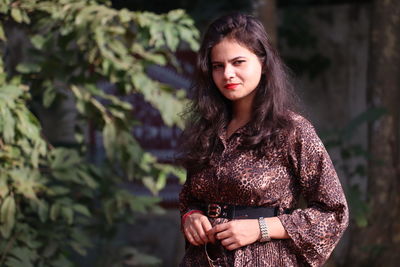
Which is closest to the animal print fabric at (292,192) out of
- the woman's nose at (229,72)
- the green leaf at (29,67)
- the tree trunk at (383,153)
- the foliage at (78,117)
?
the woman's nose at (229,72)

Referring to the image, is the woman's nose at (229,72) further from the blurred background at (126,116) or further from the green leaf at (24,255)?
the green leaf at (24,255)

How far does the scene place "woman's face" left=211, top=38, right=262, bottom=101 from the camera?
2486mm

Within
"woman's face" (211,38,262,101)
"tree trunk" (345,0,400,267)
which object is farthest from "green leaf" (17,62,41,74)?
"tree trunk" (345,0,400,267)

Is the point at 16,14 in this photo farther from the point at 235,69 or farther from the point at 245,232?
the point at 245,232

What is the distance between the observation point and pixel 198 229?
2.49 metres

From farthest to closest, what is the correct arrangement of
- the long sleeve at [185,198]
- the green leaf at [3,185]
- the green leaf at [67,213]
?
the green leaf at [67,213], the green leaf at [3,185], the long sleeve at [185,198]

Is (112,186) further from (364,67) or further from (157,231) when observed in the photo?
(364,67)

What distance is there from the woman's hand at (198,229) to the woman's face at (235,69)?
0.40 metres

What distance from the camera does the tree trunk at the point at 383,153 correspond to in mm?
5730

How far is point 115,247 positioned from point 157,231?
1.83 meters

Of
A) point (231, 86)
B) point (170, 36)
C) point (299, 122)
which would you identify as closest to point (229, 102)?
point (231, 86)

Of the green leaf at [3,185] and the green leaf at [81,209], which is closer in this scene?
the green leaf at [3,185]

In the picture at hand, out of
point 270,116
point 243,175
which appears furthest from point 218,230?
point 270,116

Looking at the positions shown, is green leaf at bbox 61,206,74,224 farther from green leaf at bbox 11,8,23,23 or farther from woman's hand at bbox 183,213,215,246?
woman's hand at bbox 183,213,215,246
